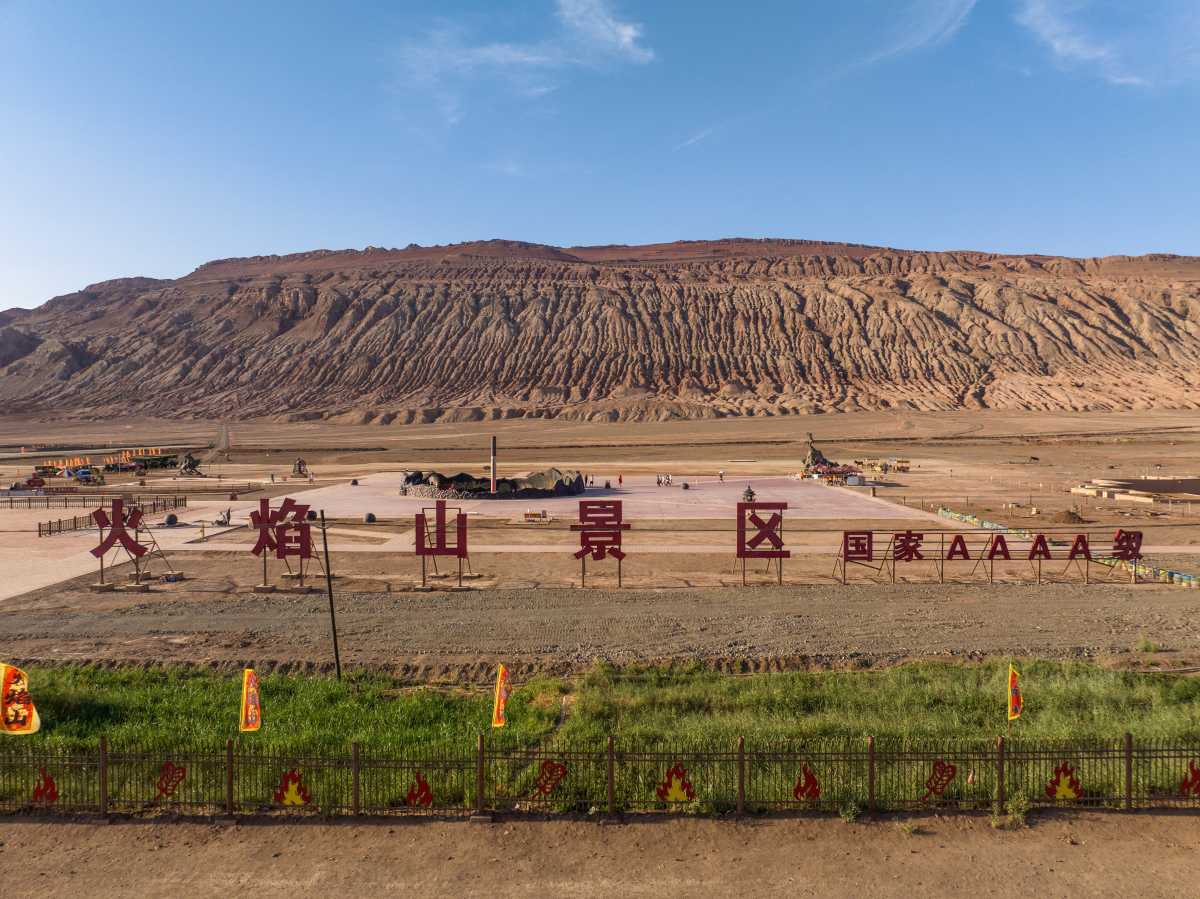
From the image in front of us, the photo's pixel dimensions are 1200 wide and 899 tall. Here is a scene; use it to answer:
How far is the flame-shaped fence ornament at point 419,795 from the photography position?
9.55 metres

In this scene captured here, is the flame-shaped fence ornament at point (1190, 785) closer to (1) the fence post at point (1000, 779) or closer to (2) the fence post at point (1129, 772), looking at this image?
(2) the fence post at point (1129, 772)

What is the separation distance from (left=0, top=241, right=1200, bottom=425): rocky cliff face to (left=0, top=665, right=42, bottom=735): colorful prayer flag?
113969mm

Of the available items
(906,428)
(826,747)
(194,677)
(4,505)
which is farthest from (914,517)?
(906,428)

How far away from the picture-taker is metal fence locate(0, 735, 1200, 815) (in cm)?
949

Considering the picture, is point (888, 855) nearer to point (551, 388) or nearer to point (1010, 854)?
point (1010, 854)

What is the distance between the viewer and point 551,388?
5556 inches

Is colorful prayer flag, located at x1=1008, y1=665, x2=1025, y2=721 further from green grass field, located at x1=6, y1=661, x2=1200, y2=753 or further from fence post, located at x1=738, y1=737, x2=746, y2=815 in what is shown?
fence post, located at x1=738, y1=737, x2=746, y2=815

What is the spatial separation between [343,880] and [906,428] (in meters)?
108

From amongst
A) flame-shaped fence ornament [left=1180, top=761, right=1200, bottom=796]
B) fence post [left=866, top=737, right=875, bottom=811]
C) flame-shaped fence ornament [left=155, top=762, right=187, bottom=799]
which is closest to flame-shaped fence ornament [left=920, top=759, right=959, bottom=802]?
fence post [left=866, top=737, right=875, bottom=811]

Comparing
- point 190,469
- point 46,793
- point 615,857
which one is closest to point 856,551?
point 615,857

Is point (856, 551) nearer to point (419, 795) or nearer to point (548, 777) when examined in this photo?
point (548, 777)

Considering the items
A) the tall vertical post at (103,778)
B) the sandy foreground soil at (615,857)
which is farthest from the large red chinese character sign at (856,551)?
the tall vertical post at (103,778)

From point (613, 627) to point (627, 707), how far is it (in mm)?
5565

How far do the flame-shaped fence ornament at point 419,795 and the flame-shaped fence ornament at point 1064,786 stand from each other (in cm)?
854
